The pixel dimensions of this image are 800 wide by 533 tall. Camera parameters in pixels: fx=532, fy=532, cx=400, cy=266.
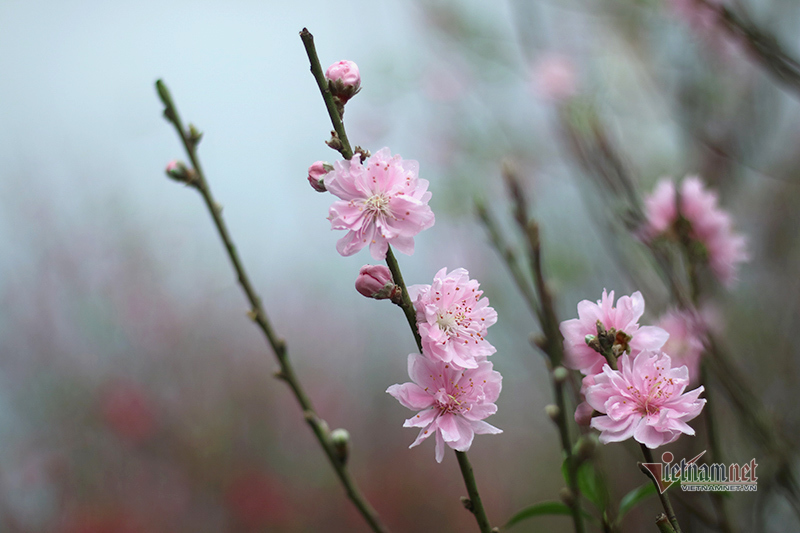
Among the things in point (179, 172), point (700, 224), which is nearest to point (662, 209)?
→ point (700, 224)

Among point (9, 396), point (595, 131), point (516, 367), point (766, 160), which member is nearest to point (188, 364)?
point (9, 396)

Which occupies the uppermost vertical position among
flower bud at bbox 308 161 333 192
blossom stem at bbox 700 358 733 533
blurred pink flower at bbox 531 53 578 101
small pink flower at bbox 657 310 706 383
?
blurred pink flower at bbox 531 53 578 101

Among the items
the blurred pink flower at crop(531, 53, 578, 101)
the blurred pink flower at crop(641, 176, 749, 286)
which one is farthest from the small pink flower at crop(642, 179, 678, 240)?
the blurred pink flower at crop(531, 53, 578, 101)

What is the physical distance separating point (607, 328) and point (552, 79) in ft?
5.40

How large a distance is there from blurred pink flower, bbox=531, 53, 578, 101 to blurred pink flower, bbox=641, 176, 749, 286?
3.36 feet

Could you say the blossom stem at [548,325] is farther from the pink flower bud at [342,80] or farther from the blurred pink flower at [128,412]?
the blurred pink flower at [128,412]

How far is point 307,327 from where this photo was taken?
6.57ft

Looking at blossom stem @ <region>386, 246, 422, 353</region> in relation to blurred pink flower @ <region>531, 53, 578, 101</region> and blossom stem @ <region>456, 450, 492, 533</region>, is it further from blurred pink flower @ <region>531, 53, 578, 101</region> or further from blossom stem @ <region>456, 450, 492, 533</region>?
blurred pink flower @ <region>531, 53, 578, 101</region>

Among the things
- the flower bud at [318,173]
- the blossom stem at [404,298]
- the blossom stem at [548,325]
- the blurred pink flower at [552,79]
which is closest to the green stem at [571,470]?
the blossom stem at [548,325]

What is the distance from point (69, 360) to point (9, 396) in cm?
17

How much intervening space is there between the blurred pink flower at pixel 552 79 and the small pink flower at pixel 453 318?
1533mm

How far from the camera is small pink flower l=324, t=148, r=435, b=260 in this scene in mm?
428

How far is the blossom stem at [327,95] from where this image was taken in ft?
1.41

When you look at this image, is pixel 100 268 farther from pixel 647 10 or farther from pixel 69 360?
pixel 647 10
